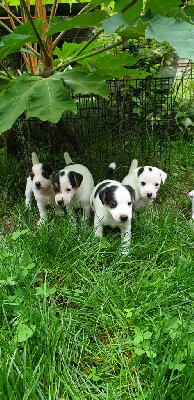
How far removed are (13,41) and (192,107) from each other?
16.0 ft

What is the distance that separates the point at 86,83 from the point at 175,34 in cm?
93

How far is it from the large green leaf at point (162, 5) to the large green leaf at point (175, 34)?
24cm

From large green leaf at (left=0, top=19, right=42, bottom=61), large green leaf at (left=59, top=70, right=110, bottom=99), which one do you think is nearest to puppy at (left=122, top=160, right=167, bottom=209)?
large green leaf at (left=59, top=70, right=110, bottom=99)

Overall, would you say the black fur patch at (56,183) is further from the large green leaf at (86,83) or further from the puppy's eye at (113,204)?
the large green leaf at (86,83)

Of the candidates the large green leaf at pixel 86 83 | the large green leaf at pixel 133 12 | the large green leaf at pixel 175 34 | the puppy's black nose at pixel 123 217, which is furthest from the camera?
the puppy's black nose at pixel 123 217

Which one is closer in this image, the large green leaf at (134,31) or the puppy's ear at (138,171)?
the large green leaf at (134,31)

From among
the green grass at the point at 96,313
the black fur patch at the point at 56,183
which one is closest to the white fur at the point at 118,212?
the green grass at the point at 96,313

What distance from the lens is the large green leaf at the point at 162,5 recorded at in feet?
6.51

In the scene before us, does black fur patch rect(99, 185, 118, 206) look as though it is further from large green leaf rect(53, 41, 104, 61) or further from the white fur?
large green leaf rect(53, 41, 104, 61)

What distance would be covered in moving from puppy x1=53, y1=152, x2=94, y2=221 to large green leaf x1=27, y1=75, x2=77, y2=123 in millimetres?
1053

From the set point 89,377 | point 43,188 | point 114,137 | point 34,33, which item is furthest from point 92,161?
point 89,377

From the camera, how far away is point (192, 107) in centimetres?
639

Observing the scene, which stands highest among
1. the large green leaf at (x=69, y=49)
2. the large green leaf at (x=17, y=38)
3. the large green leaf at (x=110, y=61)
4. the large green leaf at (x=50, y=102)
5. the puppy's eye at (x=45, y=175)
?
the large green leaf at (x=17, y=38)

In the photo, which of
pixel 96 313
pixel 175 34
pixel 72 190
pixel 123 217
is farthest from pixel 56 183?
pixel 175 34
